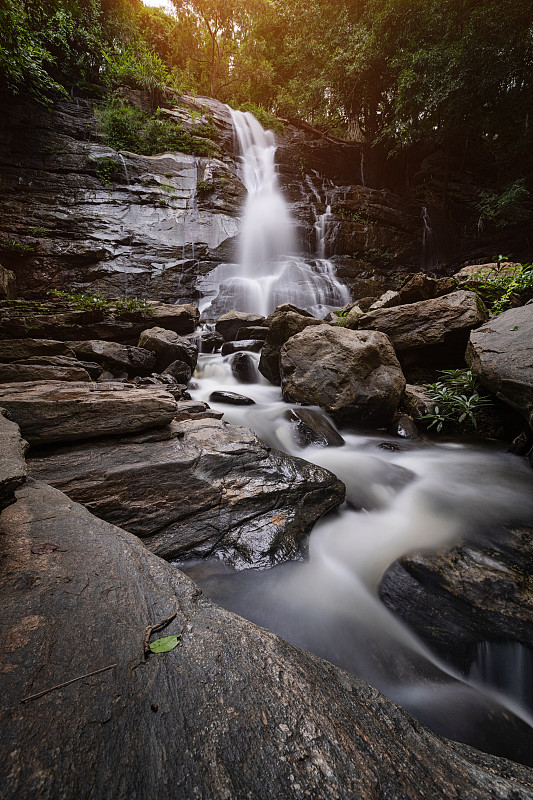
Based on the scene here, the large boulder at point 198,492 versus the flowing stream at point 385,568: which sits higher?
the large boulder at point 198,492

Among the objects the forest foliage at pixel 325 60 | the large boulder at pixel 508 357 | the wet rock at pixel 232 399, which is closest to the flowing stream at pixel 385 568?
the wet rock at pixel 232 399

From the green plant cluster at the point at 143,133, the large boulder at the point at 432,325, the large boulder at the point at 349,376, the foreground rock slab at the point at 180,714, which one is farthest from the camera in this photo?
the green plant cluster at the point at 143,133

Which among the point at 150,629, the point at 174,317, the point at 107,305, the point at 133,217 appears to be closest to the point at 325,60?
the point at 133,217

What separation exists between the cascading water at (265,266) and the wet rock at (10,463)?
9760 millimetres

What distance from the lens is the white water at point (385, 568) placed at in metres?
1.75

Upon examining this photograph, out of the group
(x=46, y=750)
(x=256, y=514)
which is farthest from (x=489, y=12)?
(x=46, y=750)

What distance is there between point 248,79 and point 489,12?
15.2 m

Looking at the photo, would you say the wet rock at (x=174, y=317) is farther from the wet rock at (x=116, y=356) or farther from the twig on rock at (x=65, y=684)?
the twig on rock at (x=65, y=684)

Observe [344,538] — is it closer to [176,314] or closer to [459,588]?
[459,588]

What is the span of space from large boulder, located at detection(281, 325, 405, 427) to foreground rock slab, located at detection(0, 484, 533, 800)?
3.91 meters

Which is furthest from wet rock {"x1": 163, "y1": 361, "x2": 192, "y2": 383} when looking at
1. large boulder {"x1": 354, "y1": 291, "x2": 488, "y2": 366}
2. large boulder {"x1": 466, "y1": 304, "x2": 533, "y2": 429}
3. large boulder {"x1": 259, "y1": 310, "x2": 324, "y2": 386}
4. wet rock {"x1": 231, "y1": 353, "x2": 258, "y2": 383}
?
large boulder {"x1": 466, "y1": 304, "x2": 533, "y2": 429}

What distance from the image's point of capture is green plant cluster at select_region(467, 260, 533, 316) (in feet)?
19.2

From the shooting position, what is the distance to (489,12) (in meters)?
10.8

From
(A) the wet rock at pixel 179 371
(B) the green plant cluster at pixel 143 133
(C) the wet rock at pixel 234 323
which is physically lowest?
(A) the wet rock at pixel 179 371
